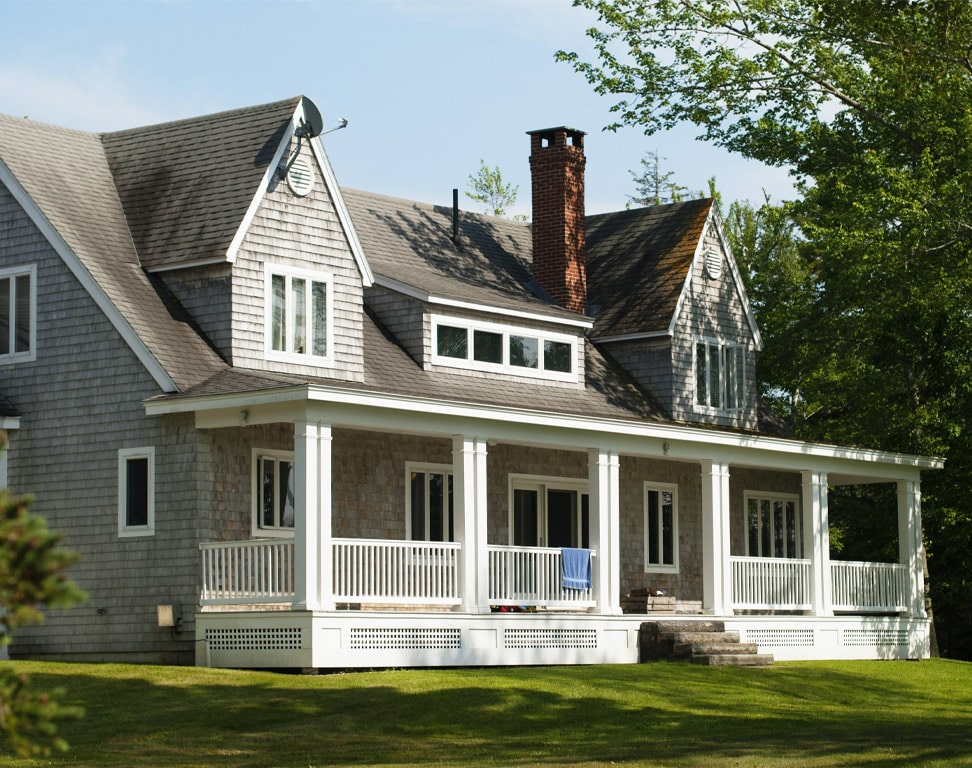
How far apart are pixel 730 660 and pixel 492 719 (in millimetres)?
7774

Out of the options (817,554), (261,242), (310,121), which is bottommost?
(817,554)

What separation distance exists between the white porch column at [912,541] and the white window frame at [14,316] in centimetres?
1743

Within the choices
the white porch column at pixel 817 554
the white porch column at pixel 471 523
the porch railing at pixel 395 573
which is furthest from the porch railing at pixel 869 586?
the porch railing at pixel 395 573

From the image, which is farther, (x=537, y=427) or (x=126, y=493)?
(x=537, y=427)

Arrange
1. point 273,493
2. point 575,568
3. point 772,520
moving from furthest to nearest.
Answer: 1. point 772,520
2. point 575,568
3. point 273,493

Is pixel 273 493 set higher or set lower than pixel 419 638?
higher

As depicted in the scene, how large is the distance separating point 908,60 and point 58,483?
51.1 feet

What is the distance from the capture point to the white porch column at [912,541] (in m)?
31.5

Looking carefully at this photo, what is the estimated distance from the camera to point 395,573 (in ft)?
77.4

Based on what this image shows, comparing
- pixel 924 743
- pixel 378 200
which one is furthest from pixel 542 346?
pixel 924 743

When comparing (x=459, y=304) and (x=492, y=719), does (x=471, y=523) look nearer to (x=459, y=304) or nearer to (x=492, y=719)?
(x=459, y=304)

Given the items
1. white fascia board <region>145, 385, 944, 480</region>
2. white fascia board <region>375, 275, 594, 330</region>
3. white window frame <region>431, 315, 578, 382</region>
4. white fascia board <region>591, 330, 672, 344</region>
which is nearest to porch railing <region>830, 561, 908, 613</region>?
white fascia board <region>145, 385, 944, 480</region>

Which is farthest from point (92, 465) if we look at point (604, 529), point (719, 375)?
point (719, 375)

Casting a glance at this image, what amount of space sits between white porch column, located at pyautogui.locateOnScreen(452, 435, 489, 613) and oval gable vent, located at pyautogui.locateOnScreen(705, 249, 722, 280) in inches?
409
